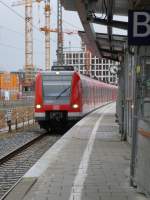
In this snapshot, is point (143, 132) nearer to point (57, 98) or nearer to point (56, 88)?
point (57, 98)

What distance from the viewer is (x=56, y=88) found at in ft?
92.6

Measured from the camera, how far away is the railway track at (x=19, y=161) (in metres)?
12.8

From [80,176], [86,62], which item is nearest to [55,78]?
[80,176]

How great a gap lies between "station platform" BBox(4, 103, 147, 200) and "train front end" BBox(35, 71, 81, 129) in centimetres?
1096

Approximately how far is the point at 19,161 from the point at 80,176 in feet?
20.9

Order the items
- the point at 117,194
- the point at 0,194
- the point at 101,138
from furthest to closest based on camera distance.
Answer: the point at 101,138 < the point at 0,194 < the point at 117,194

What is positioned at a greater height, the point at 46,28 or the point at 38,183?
the point at 46,28

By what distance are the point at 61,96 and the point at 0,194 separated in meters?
17.6

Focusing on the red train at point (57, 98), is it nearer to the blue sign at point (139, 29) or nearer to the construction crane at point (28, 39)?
the blue sign at point (139, 29)

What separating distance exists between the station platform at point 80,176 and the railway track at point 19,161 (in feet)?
2.35

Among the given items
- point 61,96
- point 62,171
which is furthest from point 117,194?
point 61,96

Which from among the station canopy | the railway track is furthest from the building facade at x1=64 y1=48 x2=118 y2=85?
the station canopy

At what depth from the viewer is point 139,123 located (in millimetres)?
9141

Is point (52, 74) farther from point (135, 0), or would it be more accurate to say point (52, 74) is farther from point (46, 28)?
point (46, 28)
